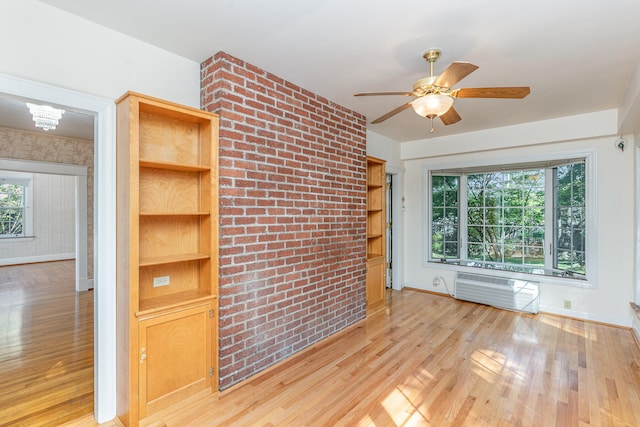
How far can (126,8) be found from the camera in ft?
6.05

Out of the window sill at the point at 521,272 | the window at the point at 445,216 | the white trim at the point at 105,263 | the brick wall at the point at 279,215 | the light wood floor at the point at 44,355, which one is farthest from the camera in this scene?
the window at the point at 445,216

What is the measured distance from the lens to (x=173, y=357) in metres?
2.05

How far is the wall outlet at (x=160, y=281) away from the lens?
2.20 metres

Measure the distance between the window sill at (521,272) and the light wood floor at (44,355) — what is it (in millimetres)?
4756

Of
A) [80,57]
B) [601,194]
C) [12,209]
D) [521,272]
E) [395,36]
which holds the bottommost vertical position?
[521,272]

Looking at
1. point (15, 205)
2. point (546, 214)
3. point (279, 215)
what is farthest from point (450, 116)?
point (15, 205)

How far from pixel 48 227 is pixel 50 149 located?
4306 mm

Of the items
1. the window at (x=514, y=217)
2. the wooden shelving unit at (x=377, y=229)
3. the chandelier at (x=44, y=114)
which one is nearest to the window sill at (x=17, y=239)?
the chandelier at (x=44, y=114)

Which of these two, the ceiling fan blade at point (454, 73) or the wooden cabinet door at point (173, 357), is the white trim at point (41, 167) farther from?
the ceiling fan blade at point (454, 73)

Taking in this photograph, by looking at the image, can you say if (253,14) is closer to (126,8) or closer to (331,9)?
(331,9)

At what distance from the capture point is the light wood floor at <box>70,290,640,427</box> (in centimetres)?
205

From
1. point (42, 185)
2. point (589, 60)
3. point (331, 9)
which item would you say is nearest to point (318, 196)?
point (331, 9)

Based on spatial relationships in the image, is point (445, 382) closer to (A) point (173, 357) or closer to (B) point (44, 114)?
(A) point (173, 357)

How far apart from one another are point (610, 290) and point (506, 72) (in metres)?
3.09
